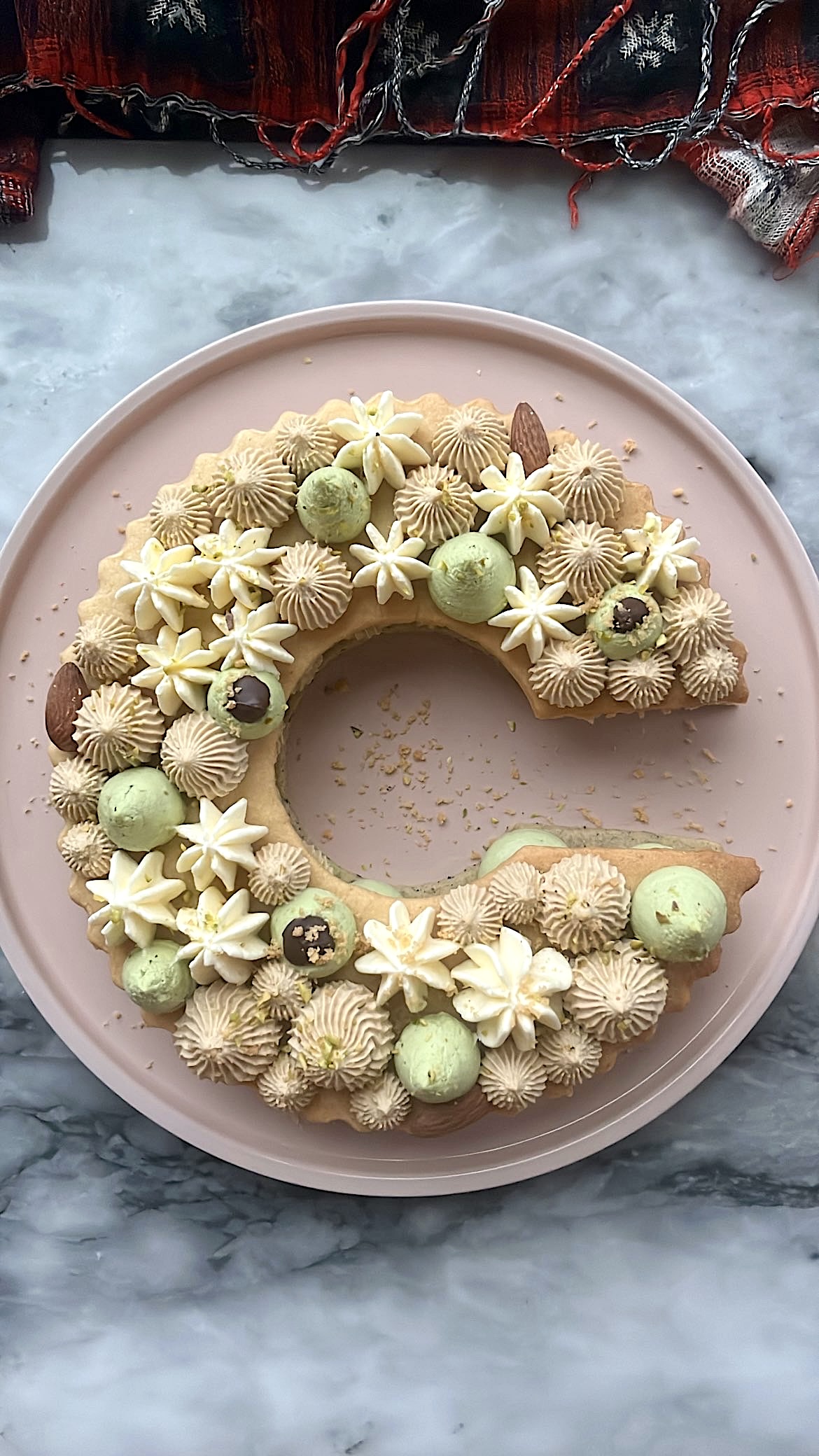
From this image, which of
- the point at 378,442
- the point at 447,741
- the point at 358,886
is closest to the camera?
the point at 378,442

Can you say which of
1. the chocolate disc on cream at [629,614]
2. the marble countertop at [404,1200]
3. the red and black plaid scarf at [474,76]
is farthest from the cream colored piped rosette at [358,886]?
the red and black plaid scarf at [474,76]

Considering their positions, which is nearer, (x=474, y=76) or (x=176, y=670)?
(x=176, y=670)

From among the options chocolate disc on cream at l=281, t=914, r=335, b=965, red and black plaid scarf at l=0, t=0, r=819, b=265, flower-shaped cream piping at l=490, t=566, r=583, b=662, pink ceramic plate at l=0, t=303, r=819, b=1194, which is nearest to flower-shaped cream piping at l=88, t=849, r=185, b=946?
chocolate disc on cream at l=281, t=914, r=335, b=965

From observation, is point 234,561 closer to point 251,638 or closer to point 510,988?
point 251,638

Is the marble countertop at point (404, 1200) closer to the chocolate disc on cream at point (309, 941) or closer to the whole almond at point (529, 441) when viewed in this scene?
the whole almond at point (529, 441)

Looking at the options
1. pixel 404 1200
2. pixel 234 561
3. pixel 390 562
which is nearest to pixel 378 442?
pixel 390 562

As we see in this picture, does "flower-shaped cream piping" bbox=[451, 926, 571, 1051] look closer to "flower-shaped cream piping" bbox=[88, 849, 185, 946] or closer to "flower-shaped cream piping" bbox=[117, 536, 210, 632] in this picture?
"flower-shaped cream piping" bbox=[88, 849, 185, 946]
